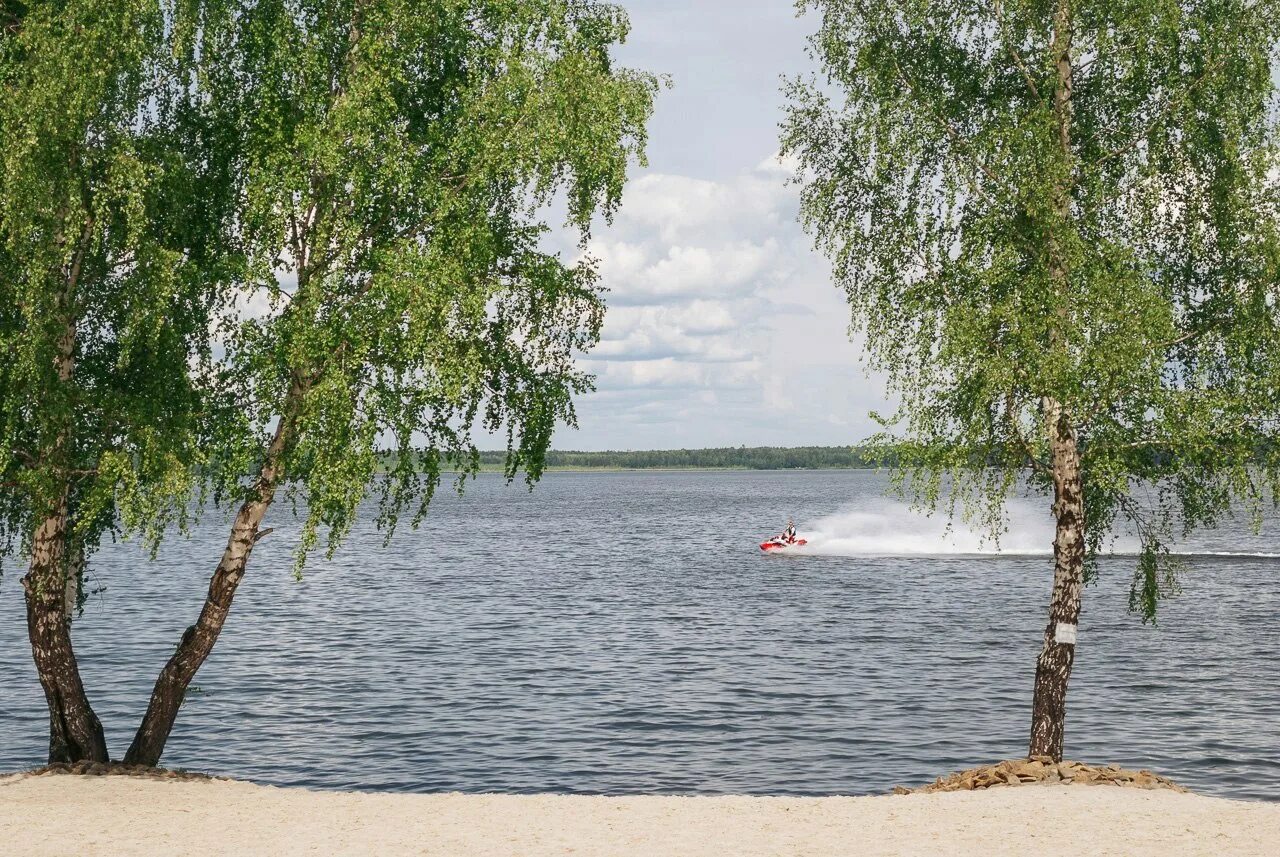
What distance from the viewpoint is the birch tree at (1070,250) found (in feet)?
65.1

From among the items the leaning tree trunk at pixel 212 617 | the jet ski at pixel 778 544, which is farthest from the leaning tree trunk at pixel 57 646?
the jet ski at pixel 778 544

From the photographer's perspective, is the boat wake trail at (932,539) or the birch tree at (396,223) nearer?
the birch tree at (396,223)

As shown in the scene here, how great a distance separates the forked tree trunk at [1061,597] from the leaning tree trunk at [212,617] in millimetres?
11869

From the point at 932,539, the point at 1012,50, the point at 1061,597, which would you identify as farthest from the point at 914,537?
the point at 1012,50

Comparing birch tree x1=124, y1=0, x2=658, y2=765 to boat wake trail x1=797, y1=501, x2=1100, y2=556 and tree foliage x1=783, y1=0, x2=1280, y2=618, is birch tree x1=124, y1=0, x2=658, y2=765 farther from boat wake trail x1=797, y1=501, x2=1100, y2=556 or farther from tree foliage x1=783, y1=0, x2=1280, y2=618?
boat wake trail x1=797, y1=501, x2=1100, y2=556

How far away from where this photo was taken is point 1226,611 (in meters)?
55.1

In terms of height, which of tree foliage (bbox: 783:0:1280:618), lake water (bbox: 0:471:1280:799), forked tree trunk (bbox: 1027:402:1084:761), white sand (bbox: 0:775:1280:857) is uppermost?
tree foliage (bbox: 783:0:1280:618)

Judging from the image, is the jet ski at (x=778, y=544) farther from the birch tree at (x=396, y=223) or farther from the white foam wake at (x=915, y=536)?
the birch tree at (x=396, y=223)

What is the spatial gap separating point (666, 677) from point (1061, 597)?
63.3 feet

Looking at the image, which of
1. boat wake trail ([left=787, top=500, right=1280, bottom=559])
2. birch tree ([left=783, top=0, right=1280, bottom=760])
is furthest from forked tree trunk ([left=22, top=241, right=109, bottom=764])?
boat wake trail ([left=787, top=500, right=1280, bottom=559])

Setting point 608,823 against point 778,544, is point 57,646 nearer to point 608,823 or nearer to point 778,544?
point 608,823

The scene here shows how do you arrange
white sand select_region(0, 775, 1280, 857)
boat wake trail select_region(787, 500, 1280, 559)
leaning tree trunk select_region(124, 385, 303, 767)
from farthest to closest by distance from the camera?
boat wake trail select_region(787, 500, 1280, 559) → leaning tree trunk select_region(124, 385, 303, 767) → white sand select_region(0, 775, 1280, 857)

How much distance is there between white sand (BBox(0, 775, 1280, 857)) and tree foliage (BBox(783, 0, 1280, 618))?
496cm

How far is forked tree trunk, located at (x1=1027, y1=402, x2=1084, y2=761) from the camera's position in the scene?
21031 millimetres
